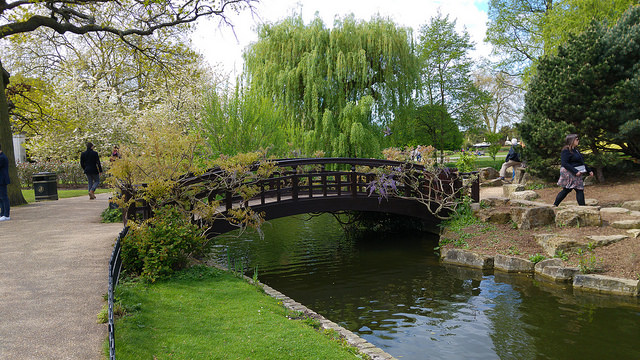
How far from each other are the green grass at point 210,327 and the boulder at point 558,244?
6.14 metres

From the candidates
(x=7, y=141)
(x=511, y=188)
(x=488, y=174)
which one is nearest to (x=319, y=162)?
(x=511, y=188)

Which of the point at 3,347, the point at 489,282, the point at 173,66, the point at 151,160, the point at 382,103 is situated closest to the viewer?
the point at 3,347

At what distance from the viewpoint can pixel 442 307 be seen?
25.3 feet

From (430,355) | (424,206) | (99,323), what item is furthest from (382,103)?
(99,323)

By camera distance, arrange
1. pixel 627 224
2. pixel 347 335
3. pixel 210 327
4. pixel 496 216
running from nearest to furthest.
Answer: pixel 210 327, pixel 347 335, pixel 627 224, pixel 496 216

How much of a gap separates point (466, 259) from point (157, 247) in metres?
6.67

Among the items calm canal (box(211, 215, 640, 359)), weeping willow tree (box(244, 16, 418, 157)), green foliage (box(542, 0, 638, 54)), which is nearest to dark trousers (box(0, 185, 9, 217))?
calm canal (box(211, 215, 640, 359))

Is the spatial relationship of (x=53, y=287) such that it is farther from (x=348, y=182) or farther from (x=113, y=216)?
(x=348, y=182)

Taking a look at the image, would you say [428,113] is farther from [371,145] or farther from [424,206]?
[424,206]

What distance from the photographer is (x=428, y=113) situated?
28.2m

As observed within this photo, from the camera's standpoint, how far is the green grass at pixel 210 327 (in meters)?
4.86

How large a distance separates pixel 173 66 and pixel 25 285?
39.0 feet

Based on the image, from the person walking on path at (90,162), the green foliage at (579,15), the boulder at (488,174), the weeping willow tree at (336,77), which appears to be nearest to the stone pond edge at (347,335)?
the person walking on path at (90,162)

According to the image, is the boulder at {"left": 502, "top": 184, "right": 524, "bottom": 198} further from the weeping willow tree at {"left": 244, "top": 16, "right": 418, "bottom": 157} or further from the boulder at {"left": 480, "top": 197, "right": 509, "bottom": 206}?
the weeping willow tree at {"left": 244, "top": 16, "right": 418, "bottom": 157}
